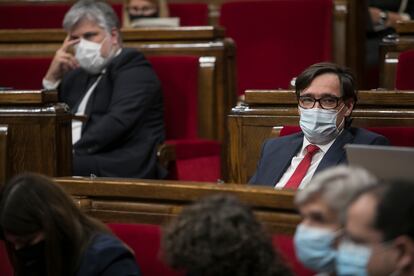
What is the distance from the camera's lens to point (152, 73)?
2.39 metres

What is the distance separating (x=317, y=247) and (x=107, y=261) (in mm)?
320

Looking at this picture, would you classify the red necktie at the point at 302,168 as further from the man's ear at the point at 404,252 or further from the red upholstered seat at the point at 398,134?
the man's ear at the point at 404,252

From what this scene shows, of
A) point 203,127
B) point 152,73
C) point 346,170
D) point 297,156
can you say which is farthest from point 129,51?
point 346,170

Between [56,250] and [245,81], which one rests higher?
[56,250]

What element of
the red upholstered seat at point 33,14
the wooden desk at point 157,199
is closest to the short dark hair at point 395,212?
the wooden desk at point 157,199

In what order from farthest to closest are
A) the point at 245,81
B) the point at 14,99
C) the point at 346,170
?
the point at 245,81, the point at 14,99, the point at 346,170

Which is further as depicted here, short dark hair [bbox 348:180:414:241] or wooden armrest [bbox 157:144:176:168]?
wooden armrest [bbox 157:144:176:168]

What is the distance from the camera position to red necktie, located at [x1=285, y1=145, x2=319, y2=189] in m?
1.69

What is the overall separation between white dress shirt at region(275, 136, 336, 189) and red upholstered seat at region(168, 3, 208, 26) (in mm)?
1162

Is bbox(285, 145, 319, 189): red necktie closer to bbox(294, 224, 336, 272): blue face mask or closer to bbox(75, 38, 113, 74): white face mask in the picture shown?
bbox(294, 224, 336, 272): blue face mask

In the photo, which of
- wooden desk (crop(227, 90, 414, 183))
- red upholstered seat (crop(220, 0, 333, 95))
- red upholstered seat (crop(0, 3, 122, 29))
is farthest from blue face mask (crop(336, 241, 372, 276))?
red upholstered seat (crop(0, 3, 122, 29))

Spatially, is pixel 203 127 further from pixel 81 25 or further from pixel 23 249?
pixel 23 249

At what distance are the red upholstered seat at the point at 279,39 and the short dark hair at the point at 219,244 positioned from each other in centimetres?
162

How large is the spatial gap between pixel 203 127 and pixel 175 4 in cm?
55
